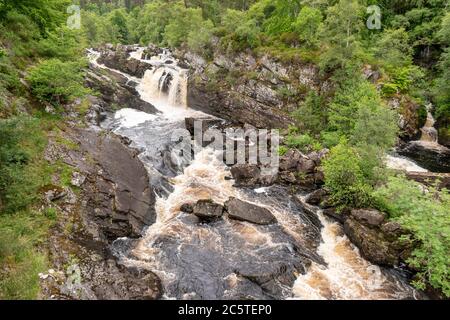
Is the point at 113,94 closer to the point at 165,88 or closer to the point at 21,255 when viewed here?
the point at 165,88

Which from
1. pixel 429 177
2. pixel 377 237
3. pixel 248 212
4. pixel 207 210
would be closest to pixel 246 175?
pixel 248 212

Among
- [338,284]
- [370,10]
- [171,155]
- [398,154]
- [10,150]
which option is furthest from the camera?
[370,10]

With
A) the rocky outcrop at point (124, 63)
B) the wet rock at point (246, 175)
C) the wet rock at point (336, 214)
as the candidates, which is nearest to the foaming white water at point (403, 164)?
the wet rock at point (336, 214)

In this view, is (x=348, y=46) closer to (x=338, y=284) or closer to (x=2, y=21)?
(x=338, y=284)

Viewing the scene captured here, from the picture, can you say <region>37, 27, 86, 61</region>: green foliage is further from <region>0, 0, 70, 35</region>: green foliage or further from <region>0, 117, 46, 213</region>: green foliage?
<region>0, 117, 46, 213</region>: green foliage

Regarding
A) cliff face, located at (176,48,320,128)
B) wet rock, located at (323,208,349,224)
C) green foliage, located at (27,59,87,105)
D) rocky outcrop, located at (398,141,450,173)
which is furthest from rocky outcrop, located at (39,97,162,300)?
rocky outcrop, located at (398,141,450,173)

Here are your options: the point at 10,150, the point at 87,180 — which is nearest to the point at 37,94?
the point at 87,180
